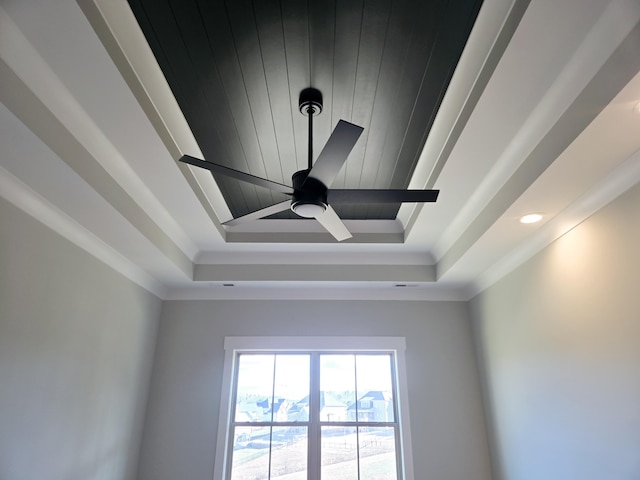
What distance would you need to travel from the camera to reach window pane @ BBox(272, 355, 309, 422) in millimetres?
3707

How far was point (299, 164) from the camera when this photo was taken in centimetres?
265

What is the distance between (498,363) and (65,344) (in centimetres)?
324

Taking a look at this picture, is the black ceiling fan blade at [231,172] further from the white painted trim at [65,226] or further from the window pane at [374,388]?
the window pane at [374,388]

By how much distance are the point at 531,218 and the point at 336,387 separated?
2373 millimetres

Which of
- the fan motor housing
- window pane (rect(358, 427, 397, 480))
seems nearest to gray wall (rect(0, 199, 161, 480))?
the fan motor housing

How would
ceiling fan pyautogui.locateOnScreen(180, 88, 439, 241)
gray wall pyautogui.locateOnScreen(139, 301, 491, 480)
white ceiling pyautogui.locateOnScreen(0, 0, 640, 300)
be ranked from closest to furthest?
white ceiling pyautogui.locateOnScreen(0, 0, 640, 300), ceiling fan pyautogui.locateOnScreen(180, 88, 439, 241), gray wall pyautogui.locateOnScreen(139, 301, 491, 480)

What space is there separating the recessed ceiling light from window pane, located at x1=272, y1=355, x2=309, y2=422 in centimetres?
238

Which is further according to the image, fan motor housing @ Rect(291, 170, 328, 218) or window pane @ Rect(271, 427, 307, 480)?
window pane @ Rect(271, 427, 307, 480)

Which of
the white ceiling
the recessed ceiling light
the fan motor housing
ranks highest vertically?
the white ceiling

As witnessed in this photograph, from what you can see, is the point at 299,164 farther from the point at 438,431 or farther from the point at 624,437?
the point at 438,431

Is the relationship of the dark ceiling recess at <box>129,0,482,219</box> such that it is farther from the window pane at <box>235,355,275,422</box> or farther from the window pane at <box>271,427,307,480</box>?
the window pane at <box>271,427,307,480</box>

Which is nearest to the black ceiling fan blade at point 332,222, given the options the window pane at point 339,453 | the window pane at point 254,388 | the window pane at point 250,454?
the window pane at point 254,388

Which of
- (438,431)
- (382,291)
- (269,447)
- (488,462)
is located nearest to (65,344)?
(269,447)

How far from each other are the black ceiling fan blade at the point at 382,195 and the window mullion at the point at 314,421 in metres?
2.33
